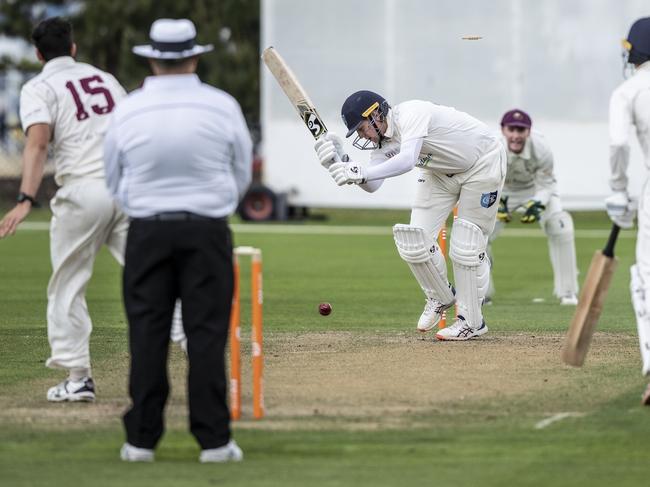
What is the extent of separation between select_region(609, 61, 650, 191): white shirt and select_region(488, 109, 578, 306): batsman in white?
5372mm

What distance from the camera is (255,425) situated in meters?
7.06

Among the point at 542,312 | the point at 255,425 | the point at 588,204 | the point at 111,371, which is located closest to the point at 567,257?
the point at 542,312

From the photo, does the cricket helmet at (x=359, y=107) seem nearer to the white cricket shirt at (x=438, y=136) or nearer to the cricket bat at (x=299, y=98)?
the white cricket shirt at (x=438, y=136)

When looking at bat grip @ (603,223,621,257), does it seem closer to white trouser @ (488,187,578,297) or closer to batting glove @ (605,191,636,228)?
batting glove @ (605,191,636,228)

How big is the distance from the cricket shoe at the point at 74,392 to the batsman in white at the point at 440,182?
250cm

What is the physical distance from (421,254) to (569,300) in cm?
370

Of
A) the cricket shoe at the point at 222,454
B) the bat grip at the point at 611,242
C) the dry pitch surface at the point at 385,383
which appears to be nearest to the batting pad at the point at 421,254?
the dry pitch surface at the point at 385,383

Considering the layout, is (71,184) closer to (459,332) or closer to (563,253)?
(459,332)

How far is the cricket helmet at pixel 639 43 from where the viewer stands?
25.1 ft

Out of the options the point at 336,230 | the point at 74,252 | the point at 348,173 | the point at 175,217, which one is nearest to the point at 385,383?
the point at 348,173

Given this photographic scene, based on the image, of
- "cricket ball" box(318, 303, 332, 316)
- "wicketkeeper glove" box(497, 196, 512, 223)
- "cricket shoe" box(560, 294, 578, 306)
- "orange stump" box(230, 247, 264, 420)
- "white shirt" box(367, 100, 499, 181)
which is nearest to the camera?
"orange stump" box(230, 247, 264, 420)

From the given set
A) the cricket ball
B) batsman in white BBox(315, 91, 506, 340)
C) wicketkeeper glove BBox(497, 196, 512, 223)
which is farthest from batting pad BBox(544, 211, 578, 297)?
batsman in white BBox(315, 91, 506, 340)

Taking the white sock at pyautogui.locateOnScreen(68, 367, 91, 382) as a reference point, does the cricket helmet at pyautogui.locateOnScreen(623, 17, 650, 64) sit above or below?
above

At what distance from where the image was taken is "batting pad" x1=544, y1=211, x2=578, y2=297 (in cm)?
1334
